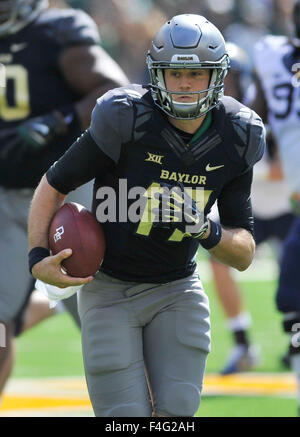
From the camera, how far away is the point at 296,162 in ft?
17.7

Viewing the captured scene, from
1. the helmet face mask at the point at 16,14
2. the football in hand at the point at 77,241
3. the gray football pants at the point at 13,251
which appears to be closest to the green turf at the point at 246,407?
the gray football pants at the point at 13,251

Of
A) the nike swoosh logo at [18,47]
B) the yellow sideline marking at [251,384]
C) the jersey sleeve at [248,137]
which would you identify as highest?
the jersey sleeve at [248,137]

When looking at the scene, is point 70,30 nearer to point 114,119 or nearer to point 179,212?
point 114,119

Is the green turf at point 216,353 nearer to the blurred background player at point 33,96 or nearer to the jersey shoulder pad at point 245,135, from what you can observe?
the blurred background player at point 33,96

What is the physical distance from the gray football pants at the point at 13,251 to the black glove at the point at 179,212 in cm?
128

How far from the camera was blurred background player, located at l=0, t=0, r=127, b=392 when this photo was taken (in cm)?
504

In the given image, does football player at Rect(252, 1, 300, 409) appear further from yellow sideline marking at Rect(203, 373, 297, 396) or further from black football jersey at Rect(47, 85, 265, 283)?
black football jersey at Rect(47, 85, 265, 283)

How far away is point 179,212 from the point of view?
11.8 ft

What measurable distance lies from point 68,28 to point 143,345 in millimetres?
1896

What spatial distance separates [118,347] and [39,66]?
1872 mm

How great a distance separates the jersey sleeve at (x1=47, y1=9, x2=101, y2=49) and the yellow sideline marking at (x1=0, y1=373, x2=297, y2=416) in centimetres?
191

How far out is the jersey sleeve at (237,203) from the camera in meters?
3.92

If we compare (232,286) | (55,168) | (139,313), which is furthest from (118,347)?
(232,286)

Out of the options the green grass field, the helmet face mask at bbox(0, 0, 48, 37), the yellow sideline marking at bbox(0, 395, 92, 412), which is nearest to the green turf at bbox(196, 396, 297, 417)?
the green grass field
